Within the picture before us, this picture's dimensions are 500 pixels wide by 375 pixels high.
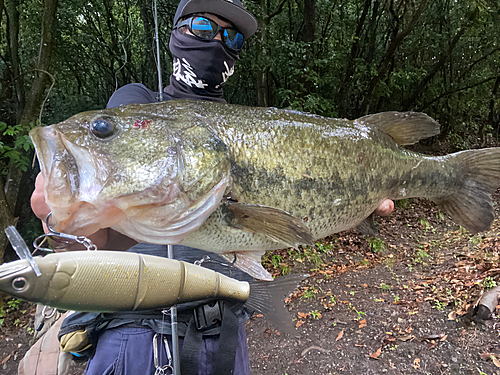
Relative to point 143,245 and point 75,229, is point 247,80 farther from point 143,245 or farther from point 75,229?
point 75,229

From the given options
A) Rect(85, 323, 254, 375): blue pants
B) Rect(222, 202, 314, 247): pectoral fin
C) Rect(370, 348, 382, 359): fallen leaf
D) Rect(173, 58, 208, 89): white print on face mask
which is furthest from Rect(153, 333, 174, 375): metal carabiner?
Rect(370, 348, 382, 359): fallen leaf

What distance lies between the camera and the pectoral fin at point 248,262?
155 centimetres

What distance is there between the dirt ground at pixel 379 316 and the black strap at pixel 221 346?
2.89 meters

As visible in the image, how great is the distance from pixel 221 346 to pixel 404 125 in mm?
1843

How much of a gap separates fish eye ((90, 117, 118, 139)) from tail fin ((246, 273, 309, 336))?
3.81 feet

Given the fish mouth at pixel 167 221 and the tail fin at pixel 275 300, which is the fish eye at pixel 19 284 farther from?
the tail fin at pixel 275 300

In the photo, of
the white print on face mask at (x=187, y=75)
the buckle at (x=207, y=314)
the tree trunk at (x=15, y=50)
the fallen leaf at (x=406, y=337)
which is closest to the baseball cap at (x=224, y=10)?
the white print on face mask at (x=187, y=75)

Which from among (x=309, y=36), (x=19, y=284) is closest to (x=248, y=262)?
(x=19, y=284)

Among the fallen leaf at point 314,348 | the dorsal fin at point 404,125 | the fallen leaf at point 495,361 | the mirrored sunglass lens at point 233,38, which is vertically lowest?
the fallen leaf at point 314,348

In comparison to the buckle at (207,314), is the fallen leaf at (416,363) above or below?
below

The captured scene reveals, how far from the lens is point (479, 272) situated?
210 inches

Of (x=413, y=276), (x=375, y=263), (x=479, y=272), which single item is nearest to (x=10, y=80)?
(x=375, y=263)

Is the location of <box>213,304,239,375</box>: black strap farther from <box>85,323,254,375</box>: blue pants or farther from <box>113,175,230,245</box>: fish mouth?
<box>113,175,230,245</box>: fish mouth

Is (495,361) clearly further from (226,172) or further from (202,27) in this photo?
(202,27)
